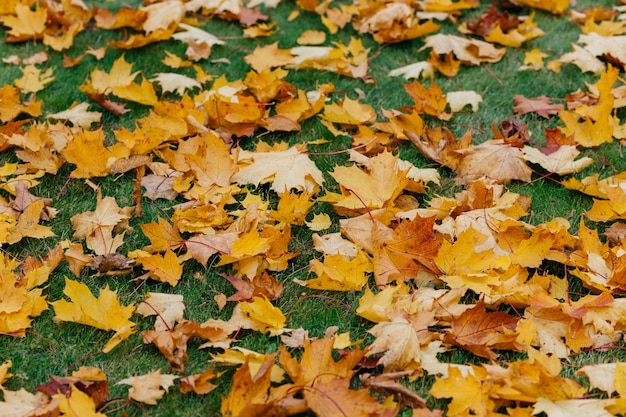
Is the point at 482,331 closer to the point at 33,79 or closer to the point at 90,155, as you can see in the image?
the point at 90,155

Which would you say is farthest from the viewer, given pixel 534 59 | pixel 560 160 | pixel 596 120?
pixel 534 59

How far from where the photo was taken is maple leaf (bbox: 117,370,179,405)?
1963 millimetres

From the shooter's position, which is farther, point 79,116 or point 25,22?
point 25,22

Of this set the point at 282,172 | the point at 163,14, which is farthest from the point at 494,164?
the point at 163,14

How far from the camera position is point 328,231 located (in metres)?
2.61

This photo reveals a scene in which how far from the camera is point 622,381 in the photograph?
6.39 feet

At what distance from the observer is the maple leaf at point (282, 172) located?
2721 mm

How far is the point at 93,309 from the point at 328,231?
0.89m

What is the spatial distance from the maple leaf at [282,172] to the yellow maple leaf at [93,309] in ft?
2.54

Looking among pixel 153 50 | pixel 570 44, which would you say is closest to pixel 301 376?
pixel 153 50

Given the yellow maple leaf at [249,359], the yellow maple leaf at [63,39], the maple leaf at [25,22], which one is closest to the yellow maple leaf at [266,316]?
the yellow maple leaf at [249,359]

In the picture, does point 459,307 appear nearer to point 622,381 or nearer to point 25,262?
point 622,381

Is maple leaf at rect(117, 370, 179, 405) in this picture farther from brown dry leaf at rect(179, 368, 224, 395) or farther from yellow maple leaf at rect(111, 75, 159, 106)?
yellow maple leaf at rect(111, 75, 159, 106)

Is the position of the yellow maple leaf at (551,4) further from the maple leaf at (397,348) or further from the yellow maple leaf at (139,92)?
the maple leaf at (397,348)
